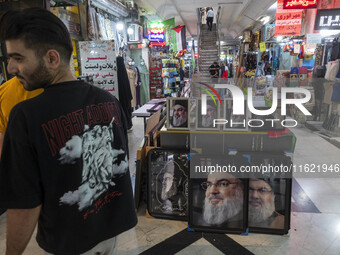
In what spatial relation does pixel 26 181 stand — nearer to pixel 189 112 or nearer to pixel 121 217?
pixel 121 217

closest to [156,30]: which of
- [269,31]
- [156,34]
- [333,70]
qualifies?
[156,34]

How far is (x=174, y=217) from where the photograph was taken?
2.95m

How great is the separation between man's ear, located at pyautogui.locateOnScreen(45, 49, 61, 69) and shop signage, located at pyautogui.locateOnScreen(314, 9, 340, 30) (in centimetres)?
654

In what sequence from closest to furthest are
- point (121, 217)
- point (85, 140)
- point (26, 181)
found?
1. point (26, 181)
2. point (85, 140)
3. point (121, 217)

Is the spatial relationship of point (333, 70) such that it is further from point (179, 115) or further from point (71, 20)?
point (71, 20)

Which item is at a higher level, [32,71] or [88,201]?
[32,71]

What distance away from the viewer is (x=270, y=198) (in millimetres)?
2689

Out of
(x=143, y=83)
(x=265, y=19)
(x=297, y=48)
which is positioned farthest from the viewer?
(x=265, y=19)

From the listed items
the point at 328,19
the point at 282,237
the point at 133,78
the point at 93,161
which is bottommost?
the point at 282,237

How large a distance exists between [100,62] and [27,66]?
15.9ft

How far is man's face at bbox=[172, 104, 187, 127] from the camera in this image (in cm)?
299

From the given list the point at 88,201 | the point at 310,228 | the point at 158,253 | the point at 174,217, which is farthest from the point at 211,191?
the point at 88,201

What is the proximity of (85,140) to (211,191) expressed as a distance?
185cm

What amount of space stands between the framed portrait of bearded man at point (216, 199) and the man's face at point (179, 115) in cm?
46
